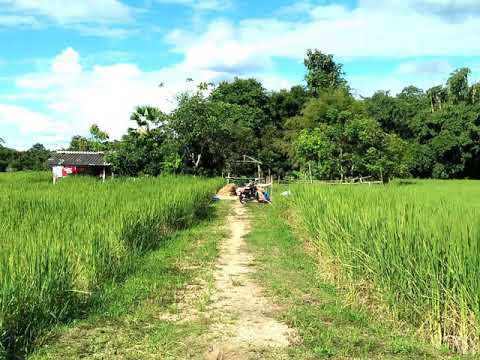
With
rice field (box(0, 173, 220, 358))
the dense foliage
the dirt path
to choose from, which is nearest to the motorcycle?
rice field (box(0, 173, 220, 358))

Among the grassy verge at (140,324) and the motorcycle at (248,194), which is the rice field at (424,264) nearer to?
the grassy verge at (140,324)

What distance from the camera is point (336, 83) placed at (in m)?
40.6

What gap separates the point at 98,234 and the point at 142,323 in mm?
1760

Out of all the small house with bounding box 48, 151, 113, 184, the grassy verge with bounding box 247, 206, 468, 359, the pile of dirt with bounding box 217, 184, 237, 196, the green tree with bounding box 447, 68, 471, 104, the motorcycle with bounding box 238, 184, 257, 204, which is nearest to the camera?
the grassy verge with bounding box 247, 206, 468, 359

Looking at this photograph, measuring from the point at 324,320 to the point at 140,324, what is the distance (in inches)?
72.3

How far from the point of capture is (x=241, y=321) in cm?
508

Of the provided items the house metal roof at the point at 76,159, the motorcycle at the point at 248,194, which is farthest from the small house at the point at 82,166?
the motorcycle at the point at 248,194

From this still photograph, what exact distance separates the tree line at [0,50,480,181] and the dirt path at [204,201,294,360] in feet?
58.8

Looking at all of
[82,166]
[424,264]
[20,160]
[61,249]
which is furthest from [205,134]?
[20,160]

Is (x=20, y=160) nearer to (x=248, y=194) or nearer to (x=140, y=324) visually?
(x=248, y=194)

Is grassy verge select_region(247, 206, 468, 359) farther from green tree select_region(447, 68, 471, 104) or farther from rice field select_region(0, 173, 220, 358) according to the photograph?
green tree select_region(447, 68, 471, 104)

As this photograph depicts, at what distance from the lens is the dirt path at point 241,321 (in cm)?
427

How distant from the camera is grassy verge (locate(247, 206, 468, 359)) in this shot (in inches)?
167

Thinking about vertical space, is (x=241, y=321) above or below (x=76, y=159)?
below
